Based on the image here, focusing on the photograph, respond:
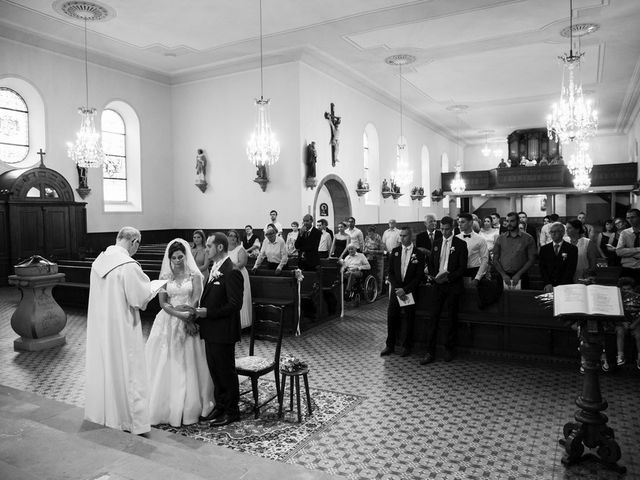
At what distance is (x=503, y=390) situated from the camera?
17.5ft

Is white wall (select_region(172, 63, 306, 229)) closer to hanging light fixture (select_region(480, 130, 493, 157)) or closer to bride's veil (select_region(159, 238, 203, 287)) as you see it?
bride's veil (select_region(159, 238, 203, 287))

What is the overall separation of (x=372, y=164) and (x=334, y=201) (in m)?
2.92

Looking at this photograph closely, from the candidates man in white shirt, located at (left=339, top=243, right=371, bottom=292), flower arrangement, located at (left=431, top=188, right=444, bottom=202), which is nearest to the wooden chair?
man in white shirt, located at (left=339, top=243, right=371, bottom=292)

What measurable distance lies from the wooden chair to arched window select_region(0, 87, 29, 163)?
9293 mm

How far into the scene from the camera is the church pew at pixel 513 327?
20.7 ft

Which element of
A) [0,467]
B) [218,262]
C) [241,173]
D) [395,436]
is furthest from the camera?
[241,173]

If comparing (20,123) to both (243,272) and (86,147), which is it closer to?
(86,147)

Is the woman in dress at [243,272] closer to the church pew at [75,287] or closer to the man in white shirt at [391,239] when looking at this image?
the church pew at [75,287]

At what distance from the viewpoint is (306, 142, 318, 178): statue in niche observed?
41.9ft

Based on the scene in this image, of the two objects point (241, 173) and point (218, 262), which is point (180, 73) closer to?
point (241, 173)

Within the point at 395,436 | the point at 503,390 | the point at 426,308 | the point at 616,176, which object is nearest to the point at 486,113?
the point at 616,176

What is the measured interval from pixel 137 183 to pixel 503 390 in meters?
11.7

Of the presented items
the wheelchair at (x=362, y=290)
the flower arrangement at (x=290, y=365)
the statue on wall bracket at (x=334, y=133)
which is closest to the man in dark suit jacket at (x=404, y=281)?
the flower arrangement at (x=290, y=365)

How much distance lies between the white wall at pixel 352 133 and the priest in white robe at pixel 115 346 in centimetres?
902
